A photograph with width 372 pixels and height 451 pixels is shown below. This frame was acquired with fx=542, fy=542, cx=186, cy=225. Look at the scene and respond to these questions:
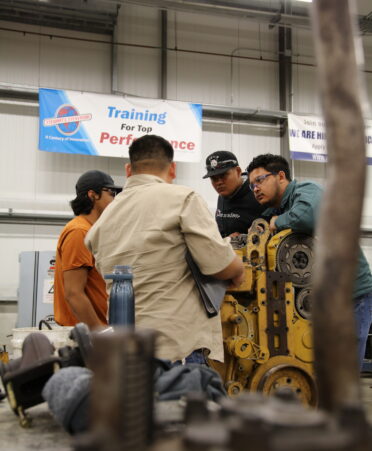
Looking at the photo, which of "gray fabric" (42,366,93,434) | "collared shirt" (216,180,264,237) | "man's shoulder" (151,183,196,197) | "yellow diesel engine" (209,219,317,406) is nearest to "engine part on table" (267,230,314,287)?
"yellow diesel engine" (209,219,317,406)

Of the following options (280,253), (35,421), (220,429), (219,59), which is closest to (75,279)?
(35,421)

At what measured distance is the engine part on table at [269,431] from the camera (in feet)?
1.58

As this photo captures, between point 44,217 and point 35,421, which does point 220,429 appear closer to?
point 35,421

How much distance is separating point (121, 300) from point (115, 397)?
1.24 metres

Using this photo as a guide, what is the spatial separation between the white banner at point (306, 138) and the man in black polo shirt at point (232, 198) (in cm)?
444

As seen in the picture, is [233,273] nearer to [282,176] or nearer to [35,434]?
[35,434]

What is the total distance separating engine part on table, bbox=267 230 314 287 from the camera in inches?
132

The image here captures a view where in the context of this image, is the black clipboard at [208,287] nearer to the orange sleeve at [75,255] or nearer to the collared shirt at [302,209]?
the orange sleeve at [75,255]

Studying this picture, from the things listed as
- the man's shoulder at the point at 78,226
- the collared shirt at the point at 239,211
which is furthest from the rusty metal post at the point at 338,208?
the collared shirt at the point at 239,211

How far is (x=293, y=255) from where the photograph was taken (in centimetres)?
341

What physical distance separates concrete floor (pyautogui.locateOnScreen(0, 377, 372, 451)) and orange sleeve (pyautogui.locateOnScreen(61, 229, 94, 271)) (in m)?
1.01

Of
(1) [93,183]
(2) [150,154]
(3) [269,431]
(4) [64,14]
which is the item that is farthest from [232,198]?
(4) [64,14]

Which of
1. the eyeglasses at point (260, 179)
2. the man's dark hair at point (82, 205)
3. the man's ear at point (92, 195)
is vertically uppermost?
the eyeglasses at point (260, 179)

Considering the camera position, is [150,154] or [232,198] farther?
[232,198]
